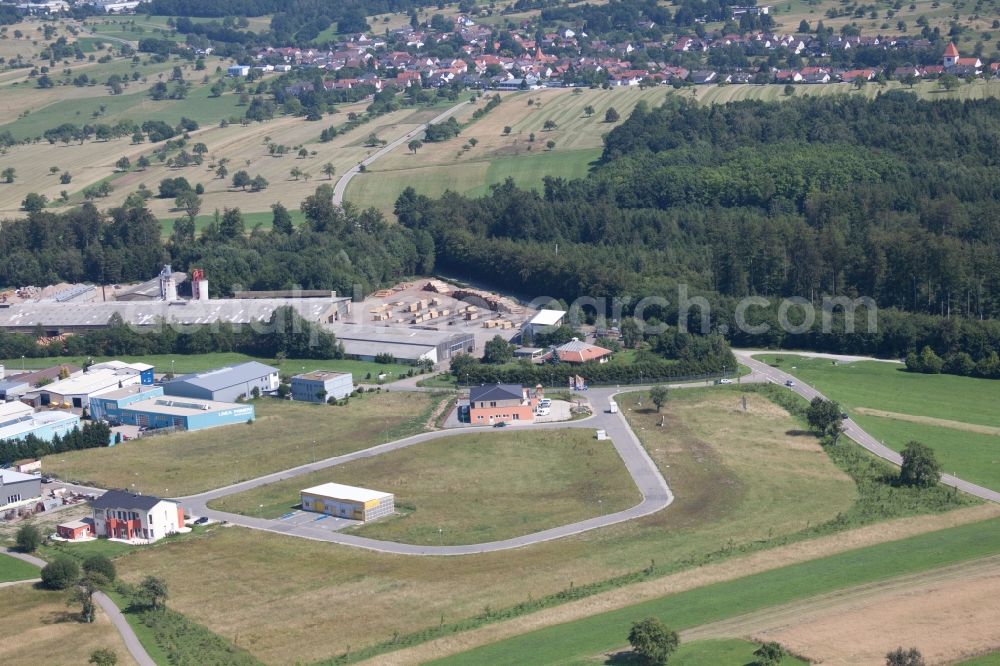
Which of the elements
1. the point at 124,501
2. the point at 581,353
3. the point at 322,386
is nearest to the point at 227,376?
the point at 322,386

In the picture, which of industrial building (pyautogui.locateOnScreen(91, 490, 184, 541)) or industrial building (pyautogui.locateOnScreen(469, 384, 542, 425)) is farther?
industrial building (pyautogui.locateOnScreen(469, 384, 542, 425))

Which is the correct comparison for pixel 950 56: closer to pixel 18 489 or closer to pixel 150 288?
pixel 150 288

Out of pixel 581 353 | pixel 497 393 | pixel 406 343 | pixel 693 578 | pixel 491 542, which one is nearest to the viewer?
pixel 693 578

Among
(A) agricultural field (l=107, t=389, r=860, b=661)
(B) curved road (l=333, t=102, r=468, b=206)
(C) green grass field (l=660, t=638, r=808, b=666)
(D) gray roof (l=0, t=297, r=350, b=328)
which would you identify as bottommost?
(A) agricultural field (l=107, t=389, r=860, b=661)

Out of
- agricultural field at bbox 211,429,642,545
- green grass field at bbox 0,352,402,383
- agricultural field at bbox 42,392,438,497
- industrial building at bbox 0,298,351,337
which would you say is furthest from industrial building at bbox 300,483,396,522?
industrial building at bbox 0,298,351,337

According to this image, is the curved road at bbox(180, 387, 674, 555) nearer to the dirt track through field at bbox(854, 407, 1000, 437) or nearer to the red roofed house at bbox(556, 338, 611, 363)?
the red roofed house at bbox(556, 338, 611, 363)

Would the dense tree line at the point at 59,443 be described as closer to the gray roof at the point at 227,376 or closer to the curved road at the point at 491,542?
the gray roof at the point at 227,376
